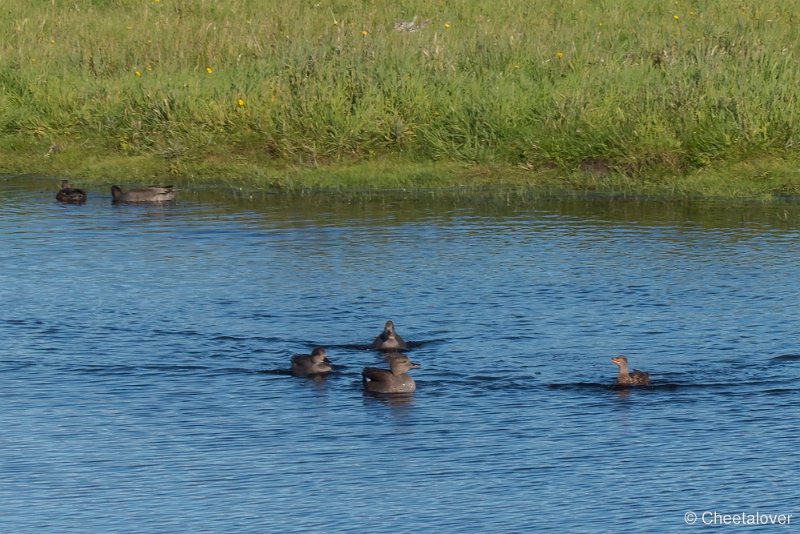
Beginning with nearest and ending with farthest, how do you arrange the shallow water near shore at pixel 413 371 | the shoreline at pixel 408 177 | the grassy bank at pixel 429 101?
the shallow water near shore at pixel 413 371, the shoreline at pixel 408 177, the grassy bank at pixel 429 101

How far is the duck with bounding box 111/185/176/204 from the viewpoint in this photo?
19375mm

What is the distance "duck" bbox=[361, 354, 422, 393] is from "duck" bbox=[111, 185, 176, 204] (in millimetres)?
7740

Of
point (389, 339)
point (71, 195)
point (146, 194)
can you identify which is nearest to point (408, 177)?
point (146, 194)

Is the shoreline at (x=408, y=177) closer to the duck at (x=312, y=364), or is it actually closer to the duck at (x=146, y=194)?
the duck at (x=146, y=194)

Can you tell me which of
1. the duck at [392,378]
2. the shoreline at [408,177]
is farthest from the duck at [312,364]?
the shoreline at [408,177]

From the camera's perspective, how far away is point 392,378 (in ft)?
38.3

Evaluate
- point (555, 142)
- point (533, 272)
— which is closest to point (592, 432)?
point (533, 272)

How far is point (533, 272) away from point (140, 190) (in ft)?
19.3

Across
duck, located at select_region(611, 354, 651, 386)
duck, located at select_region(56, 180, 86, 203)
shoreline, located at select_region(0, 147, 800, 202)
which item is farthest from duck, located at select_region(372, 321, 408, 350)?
duck, located at select_region(56, 180, 86, 203)

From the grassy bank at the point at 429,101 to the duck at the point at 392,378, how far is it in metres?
7.86

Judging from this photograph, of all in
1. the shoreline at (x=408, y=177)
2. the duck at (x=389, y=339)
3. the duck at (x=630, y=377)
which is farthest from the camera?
the shoreline at (x=408, y=177)

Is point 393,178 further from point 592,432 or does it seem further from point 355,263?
point 592,432

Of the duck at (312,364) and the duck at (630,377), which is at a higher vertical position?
the duck at (312,364)

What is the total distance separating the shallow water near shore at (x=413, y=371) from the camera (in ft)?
31.6
